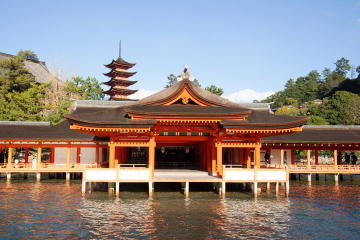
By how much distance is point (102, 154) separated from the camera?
31766 mm

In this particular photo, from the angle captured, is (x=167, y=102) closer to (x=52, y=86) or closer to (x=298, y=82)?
(x=52, y=86)

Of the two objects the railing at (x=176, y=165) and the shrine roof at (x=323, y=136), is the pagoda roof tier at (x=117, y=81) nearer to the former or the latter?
the railing at (x=176, y=165)

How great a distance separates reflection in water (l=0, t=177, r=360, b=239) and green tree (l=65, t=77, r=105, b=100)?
106 feet

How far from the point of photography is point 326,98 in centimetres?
6831

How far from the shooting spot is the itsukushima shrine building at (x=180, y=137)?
65.8 feet

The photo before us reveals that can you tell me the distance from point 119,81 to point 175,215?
164 feet

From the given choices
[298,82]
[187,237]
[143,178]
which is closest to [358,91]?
[298,82]

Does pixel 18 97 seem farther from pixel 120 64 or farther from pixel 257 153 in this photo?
pixel 257 153

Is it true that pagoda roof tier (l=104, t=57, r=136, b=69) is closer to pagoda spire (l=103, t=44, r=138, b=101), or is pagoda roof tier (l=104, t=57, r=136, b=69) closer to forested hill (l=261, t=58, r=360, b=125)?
pagoda spire (l=103, t=44, r=138, b=101)

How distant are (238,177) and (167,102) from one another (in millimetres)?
7311

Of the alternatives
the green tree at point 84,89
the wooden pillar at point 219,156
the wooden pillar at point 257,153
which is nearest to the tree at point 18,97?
the green tree at point 84,89

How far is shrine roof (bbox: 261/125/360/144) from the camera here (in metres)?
29.5

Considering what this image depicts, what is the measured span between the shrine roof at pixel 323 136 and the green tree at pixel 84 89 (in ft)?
118

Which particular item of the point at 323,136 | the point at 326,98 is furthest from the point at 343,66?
the point at 323,136
